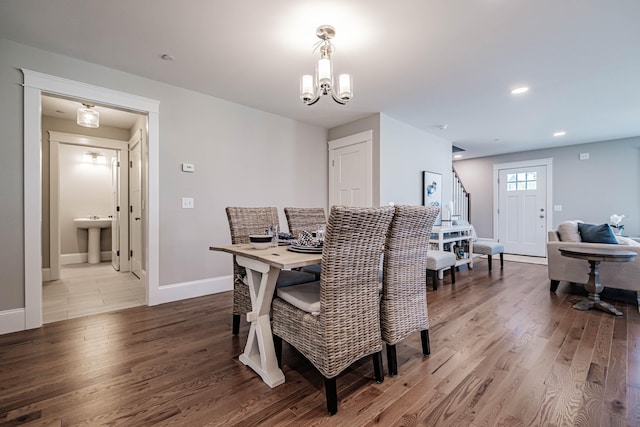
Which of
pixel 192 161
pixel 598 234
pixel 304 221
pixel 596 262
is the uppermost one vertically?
pixel 192 161

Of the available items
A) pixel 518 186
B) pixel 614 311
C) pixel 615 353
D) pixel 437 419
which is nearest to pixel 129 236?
pixel 437 419

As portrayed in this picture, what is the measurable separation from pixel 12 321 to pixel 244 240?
2059mm

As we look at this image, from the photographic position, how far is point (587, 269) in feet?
11.2

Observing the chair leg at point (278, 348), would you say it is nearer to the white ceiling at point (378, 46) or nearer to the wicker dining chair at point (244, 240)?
the wicker dining chair at point (244, 240)

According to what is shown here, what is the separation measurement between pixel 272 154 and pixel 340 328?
312 cm

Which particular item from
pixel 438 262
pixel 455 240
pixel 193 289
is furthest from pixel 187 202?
pixel 455 240

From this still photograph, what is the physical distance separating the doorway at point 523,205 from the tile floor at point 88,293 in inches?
291

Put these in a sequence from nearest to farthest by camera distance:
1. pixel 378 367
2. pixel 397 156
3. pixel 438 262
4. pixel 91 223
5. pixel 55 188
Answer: pixel 378 367 < pixel 438 262 < pixel 55 188 < pixel 397 156 < pixel 91 223

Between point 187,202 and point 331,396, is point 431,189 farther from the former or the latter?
point 331,396

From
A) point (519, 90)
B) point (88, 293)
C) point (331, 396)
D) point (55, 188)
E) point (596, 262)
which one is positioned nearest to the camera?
point (331, 396)

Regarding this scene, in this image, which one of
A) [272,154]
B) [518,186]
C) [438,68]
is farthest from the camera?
[518,186]

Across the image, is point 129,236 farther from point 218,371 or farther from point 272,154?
point 218,371

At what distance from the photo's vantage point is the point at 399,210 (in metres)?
1.68

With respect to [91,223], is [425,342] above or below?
below
